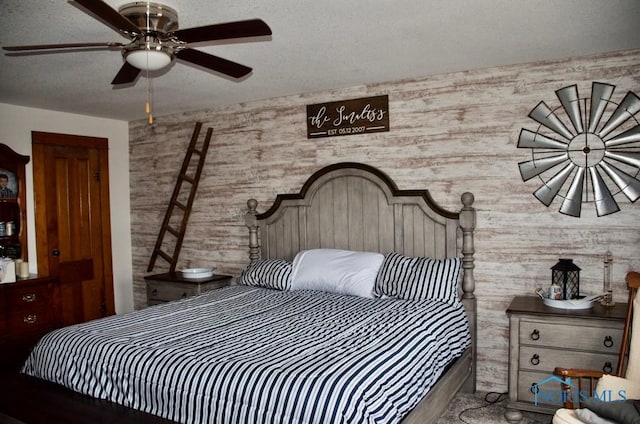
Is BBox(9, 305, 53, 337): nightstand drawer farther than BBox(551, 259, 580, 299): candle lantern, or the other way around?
BBox(9, 305, 53, 337): nightstand drawer

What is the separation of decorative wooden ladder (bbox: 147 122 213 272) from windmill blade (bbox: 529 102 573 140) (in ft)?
9.55

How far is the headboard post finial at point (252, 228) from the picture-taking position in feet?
14.6

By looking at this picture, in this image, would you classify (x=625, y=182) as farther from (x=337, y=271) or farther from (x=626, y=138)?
(x=337, y=271)

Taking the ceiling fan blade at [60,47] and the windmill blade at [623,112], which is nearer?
the ceiling fan blade at [60,47]

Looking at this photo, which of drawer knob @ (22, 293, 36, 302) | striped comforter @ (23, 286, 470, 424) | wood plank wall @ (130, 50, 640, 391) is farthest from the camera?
drawer knob @ (22, 293, 36, 302)

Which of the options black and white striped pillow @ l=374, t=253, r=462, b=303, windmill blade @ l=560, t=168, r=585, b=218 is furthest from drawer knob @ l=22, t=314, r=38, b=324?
windmill blade @ l=560, t=168, r=585, b=218

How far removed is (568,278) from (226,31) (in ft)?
8.46

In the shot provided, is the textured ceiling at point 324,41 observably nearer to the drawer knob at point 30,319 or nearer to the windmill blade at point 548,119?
the windmill blade at point 548,119

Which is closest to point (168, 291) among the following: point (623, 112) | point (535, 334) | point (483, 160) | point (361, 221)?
point (361, 221)

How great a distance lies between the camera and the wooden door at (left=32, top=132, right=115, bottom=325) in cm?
466

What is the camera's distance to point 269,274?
3975mm

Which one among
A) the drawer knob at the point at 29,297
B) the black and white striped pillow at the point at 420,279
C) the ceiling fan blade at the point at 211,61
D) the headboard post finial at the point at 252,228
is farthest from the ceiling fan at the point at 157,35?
the drawer knob at the point at 29,297

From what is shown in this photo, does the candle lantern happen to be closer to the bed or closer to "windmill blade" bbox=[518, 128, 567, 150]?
→ the bed

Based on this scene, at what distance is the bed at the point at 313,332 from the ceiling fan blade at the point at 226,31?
139cm
